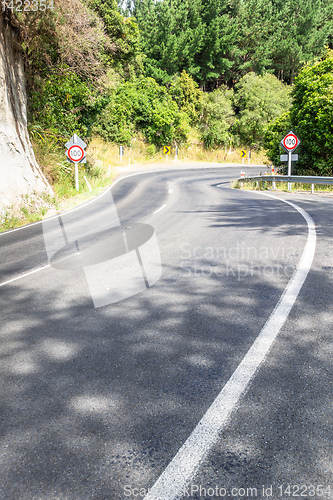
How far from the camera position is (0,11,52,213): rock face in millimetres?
13461

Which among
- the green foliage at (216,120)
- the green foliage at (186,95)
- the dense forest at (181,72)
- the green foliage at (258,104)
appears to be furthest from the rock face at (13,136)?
the green foliage at (258,104)

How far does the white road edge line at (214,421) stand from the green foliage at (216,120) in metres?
54.0

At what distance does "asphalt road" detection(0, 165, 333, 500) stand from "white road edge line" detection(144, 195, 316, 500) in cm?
4

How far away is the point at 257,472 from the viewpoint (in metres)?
2.28

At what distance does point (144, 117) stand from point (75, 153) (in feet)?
107

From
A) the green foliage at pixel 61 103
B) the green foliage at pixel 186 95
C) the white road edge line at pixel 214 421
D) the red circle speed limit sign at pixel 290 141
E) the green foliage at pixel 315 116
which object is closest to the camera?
the white road edge line at pixel 214 421

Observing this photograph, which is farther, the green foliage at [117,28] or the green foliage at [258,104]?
the green foliage at [258,104]

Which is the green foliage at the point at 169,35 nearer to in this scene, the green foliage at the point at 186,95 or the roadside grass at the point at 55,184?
the green foliage at the point at 186,95

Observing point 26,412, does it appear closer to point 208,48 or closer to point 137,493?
point 137,493

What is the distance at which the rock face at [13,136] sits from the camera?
13.5 metres

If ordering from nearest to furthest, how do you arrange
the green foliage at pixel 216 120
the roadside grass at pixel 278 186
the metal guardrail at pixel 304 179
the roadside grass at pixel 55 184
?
the roadside grass at pixel 55 184 → the metal guardrail at pixel 304 179 → the roadside grass at pixel 278 186 → the green foliage at pixel 216 120

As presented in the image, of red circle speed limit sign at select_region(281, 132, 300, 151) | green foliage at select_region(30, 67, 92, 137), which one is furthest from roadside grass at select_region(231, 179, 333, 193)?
green foliage at select_region(30, 67, 92, 137)

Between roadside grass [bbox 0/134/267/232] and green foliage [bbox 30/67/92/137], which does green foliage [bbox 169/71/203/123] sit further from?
green foliage [bbox 30/67/92/137]

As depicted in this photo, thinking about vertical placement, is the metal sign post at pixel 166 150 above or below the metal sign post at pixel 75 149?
below
